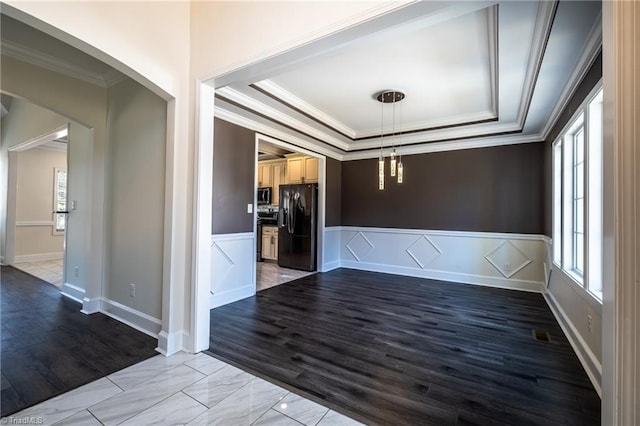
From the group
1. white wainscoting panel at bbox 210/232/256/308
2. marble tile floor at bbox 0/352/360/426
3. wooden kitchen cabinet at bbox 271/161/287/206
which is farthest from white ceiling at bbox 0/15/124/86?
wooden kitchen cabinet at bbox 271/161/287/206

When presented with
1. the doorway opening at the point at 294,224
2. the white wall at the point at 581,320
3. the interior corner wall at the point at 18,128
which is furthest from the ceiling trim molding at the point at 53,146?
the white wall at the point at 581,320

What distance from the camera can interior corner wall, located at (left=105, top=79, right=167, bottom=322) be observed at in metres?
2.58

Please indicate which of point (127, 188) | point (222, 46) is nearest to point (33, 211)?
point (127, 188)

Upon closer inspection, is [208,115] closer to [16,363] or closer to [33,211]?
[16,363]

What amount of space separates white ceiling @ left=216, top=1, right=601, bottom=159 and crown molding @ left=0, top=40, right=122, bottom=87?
1.21 meters

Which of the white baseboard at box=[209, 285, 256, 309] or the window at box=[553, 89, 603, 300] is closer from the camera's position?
the window at box=[553, 89, 603, 300]

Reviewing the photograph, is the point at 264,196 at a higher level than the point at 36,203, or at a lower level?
higher

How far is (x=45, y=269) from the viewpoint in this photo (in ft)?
17.0

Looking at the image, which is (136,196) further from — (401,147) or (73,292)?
(401,147)

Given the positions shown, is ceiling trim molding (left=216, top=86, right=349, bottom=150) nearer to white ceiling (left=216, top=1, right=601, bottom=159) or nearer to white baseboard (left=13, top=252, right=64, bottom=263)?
white ceiling (left=216, top=1, right=601, bottom=159)

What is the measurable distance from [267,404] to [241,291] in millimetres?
2290

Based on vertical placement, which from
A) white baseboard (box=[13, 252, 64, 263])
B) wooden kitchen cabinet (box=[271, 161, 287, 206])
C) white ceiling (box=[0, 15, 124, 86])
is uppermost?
white ceiling (box=[0, 15, 124, 86])

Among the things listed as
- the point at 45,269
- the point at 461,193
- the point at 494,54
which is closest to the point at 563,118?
the point at 494,54

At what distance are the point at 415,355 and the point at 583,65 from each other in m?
2.71
